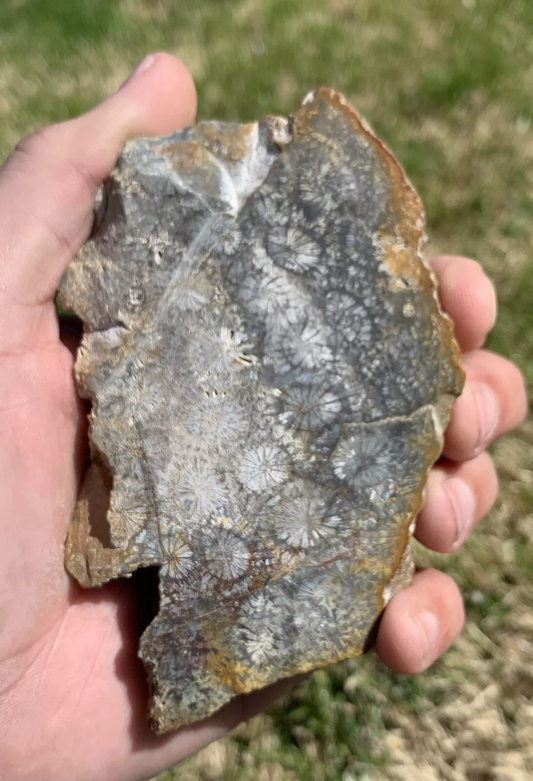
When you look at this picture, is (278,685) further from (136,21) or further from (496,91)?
(136,21)

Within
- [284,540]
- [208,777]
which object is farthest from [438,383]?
[208,777]

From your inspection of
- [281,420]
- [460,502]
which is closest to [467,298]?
[460,502]

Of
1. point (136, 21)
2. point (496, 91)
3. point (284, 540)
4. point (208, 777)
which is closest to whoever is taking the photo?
point (284, 540)

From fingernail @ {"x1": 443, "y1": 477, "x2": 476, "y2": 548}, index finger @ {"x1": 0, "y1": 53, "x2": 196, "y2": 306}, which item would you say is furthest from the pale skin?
fingernail @ {"x1": 443, "y1": 477, "x2": 476, "y2": 548}

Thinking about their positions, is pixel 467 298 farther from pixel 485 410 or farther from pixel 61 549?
pixel 61 549

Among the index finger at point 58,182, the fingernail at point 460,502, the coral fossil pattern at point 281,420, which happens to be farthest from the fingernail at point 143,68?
the fingernail at point 460,502

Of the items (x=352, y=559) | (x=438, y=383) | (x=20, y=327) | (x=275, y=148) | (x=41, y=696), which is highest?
(x=275, y=148)
